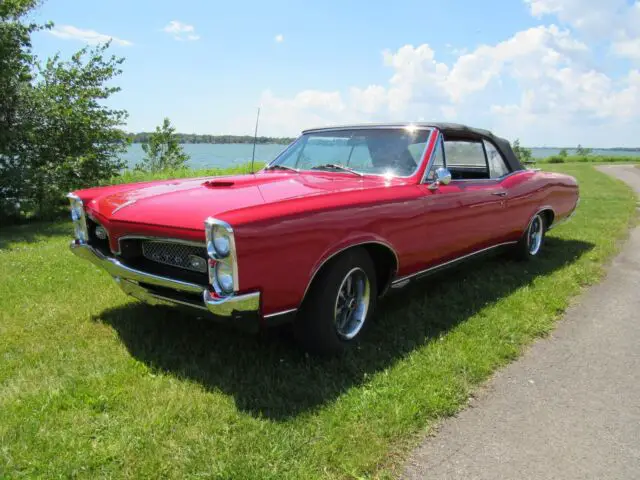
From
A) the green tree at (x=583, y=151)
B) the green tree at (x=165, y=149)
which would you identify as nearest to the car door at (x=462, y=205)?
the green tree at (x=165, y=149)

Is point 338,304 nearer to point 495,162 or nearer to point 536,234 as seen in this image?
point 495,162

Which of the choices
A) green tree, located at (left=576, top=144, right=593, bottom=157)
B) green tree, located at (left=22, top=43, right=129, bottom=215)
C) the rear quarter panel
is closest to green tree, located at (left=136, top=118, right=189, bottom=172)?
green tree, located at (left=22, top=43, right=129, bottom=215)

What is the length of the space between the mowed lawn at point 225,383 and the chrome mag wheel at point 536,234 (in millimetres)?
1195

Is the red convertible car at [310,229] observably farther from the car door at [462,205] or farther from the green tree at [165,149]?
the green tree at [165,149]

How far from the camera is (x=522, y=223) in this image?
18.1 feet

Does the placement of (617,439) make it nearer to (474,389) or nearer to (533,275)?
(474,389)

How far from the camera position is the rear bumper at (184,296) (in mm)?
2656

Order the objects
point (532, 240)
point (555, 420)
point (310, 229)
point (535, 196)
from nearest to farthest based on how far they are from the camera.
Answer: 1. point (555, 420)
2. point (310, 229)
3. point (535, 196)
4. point (532, 240)

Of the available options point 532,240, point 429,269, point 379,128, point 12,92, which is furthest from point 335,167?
point 12,92

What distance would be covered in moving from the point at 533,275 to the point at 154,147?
23.2 meters

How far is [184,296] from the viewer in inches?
117

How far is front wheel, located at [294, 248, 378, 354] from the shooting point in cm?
308

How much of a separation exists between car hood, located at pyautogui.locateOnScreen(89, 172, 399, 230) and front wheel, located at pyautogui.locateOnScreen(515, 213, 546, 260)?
253 cm

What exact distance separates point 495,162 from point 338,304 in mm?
2996
